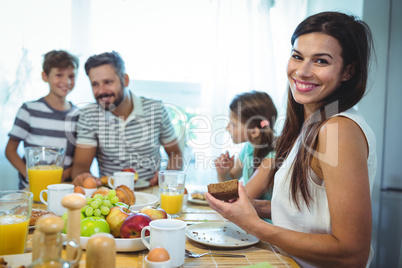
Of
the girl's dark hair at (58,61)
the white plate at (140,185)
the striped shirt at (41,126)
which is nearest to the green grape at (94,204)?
the white plate at (140,185)

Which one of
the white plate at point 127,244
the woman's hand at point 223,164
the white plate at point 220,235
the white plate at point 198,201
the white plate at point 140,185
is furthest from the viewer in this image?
the woman's hand at point 223,164

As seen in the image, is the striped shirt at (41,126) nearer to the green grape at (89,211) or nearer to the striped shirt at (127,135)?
the striped shirt at (127,135)

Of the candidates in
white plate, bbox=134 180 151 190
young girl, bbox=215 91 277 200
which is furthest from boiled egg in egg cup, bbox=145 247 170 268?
young girl, bbox=215 91 277 200

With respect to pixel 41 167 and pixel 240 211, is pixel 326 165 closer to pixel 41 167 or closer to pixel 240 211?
pixel 240 211

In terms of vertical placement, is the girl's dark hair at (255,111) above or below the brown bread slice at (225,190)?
above

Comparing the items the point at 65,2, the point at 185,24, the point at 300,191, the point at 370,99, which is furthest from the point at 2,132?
the point at 370,99

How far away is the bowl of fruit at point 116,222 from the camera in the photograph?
91cm

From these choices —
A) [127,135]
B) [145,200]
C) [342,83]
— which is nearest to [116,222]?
[145,200]

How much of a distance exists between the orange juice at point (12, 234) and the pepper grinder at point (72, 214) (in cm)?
33

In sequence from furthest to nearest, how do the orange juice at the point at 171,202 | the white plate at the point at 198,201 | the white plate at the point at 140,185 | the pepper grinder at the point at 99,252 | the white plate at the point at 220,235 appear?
1. the white plate at the point at 140,185
2. the white plate at the point at 198,201
3. the orange juice at the point at 171,202
4. the white plate at the point at 220,235
5. the pepper grinder at the point at 99,252

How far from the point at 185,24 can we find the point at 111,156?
1.24 metres

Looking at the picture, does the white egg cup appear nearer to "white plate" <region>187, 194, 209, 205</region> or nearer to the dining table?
the dining table

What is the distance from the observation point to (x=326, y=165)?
0.98 m

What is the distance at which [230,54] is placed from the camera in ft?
9.39
